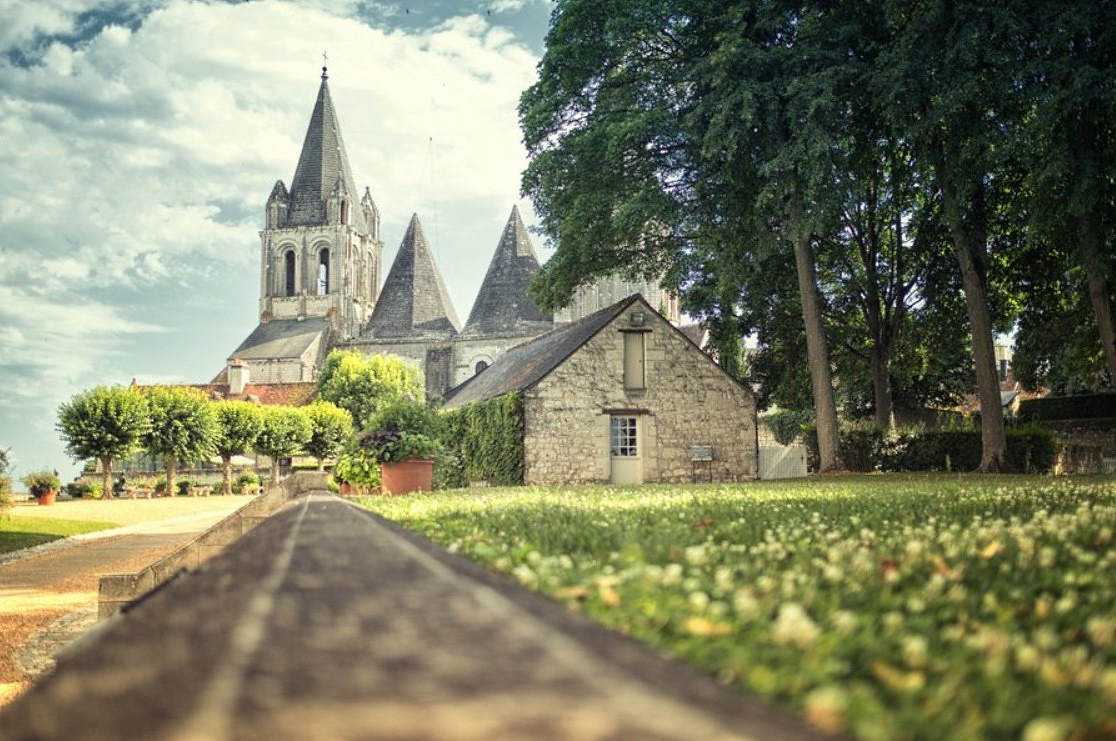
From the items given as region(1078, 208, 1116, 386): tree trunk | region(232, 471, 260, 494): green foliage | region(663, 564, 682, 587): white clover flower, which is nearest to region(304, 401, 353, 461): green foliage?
region(232, 471, 260, 494): green foliage

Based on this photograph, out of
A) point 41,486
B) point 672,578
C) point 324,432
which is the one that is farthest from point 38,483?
point 672,578

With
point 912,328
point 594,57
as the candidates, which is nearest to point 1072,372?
point 912,328

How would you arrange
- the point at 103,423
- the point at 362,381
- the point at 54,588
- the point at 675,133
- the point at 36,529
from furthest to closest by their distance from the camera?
the point at 362,381 < the point at 103,423 < the point at 675,133 < the point at 36,529 < the point at 54,588

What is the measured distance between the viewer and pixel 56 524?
82.5 ft

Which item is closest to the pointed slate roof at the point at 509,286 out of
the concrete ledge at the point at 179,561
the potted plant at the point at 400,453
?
the potted plant at the point at 400,453

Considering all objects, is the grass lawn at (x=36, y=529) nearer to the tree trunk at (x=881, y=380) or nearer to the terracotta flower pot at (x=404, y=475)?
the terracotta flower pot at (x=404, y=475)

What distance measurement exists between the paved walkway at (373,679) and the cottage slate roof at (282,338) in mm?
88956

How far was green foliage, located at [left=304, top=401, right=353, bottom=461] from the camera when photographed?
60844 millimetres

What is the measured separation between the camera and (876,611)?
9.25 feet

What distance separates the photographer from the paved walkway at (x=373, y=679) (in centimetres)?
124

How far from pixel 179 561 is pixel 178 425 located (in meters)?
45.0

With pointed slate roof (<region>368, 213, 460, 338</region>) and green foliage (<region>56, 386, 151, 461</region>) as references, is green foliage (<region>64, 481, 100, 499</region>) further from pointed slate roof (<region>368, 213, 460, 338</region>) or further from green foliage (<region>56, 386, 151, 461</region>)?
pointed slate roof (<region>368, 213, 460, 338</region>)

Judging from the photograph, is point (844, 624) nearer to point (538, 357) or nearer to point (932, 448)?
point (538, 357)

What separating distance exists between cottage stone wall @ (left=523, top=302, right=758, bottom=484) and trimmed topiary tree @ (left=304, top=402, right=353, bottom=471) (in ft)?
123
